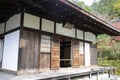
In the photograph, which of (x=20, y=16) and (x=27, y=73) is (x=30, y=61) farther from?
(x=20, y=16)

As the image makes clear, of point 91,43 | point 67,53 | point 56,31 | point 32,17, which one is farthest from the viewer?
point 67,53

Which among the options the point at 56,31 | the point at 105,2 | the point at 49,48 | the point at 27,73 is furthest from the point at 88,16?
the point at 105,2

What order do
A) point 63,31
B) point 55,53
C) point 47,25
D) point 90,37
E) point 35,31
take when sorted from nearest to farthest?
point 35,31 → point 47,25 → point 55,53 → point 63,31 → point 90,37

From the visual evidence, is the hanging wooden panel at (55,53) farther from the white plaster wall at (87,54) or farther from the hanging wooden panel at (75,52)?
the white plaster wall at (87,54)

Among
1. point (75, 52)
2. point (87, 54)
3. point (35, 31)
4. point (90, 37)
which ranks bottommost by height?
point (87, 54)

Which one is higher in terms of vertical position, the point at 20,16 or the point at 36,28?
the point at 20,16

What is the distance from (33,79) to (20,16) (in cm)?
261

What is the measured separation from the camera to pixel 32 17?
5.92 meters

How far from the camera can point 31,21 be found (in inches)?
230

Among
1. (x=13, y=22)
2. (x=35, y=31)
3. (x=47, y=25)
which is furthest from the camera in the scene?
(x=47, y=25)

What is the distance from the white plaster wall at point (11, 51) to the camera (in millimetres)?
5543

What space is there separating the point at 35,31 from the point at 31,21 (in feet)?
1.52

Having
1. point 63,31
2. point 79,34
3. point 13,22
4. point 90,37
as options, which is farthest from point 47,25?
point 90,37

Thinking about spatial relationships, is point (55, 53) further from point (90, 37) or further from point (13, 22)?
point (90, 37)
